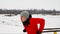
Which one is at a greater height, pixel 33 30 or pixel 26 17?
pixel 26 17

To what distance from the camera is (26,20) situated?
279 cm

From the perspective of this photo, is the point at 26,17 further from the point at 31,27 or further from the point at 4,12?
the point at 4,12

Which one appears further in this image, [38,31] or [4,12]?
[4,12]

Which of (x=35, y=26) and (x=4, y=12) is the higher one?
(x=35, y=26)

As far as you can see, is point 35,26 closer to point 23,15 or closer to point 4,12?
point 23,15

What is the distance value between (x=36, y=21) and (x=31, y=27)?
0.15 m

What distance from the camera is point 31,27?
9.25 ft

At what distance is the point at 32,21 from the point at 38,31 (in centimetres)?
20

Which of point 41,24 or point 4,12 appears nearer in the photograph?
point 41,24

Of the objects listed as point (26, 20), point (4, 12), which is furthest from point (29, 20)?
point (4, 12)

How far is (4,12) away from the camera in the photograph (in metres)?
124

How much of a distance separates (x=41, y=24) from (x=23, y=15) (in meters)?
0.34

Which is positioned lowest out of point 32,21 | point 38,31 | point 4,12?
point 4,12

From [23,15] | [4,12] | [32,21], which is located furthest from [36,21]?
[4,12]
